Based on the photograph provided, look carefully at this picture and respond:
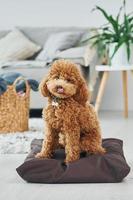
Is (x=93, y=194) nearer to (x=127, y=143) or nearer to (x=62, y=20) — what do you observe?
(x=127, y=143)

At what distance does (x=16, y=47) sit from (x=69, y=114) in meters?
2.63

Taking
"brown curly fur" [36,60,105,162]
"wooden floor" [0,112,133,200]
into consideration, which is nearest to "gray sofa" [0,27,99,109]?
"wooden floor" [0,112,133,200]

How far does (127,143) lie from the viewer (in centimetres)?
286

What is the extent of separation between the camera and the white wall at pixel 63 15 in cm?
477

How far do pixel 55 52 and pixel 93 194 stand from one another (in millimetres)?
2696

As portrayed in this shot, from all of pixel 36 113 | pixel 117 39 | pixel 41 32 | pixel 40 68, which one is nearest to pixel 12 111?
pixel 40 68

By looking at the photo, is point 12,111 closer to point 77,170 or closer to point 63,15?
point 77,170

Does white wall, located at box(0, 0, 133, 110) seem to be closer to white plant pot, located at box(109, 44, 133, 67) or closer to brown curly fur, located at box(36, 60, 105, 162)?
white plant pot, located at box(109, 44, 133, 67)

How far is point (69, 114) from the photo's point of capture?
2.04 meters

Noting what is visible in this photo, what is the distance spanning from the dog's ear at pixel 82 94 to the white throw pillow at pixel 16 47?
250cm

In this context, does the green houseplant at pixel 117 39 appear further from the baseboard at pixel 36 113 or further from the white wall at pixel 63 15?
the baseboard at pixel 36 113

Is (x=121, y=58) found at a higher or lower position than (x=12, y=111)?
higher

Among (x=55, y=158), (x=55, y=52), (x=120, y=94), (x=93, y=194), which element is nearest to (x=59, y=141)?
(x=55, y=158)

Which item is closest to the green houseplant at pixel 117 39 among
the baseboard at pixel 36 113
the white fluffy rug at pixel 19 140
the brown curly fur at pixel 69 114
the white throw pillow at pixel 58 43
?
the white throw pillow at pixel 58 43
